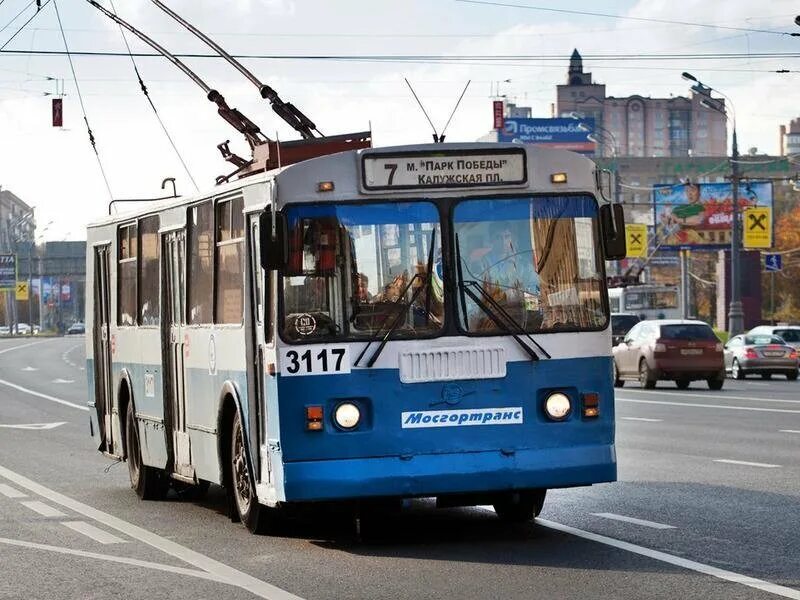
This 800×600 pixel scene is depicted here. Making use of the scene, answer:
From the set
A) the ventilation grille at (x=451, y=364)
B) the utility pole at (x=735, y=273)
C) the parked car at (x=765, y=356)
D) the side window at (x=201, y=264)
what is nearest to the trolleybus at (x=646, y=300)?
the utility pole at (x=735, y=273)

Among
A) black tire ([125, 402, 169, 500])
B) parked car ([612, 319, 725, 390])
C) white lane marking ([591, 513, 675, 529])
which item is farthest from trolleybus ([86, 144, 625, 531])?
parked car ([612, 319, 725, 390])

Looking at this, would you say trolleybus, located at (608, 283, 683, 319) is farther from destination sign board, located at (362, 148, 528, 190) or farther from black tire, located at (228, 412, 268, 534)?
destination sign board, located at (362, 148, 528, 190)

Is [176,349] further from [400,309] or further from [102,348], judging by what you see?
[400,309]

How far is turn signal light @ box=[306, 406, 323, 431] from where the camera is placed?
428 inches

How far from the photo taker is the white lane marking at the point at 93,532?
11.9 meters

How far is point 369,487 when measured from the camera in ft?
35.3

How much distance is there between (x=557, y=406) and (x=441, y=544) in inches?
43.0

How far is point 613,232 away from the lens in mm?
11359

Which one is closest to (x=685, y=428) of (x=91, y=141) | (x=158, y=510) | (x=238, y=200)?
(x=91, y=141)

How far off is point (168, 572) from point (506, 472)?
214cm

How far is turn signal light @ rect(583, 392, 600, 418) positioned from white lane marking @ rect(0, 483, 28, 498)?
604 centimetres

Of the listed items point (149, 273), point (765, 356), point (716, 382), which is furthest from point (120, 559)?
point (765, 356)

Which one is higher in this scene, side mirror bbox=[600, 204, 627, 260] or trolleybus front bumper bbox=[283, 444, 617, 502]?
side mirror bbox=[600, 204, 627, 260]

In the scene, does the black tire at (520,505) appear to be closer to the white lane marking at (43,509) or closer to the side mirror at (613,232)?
the side mirror at (613,232)
